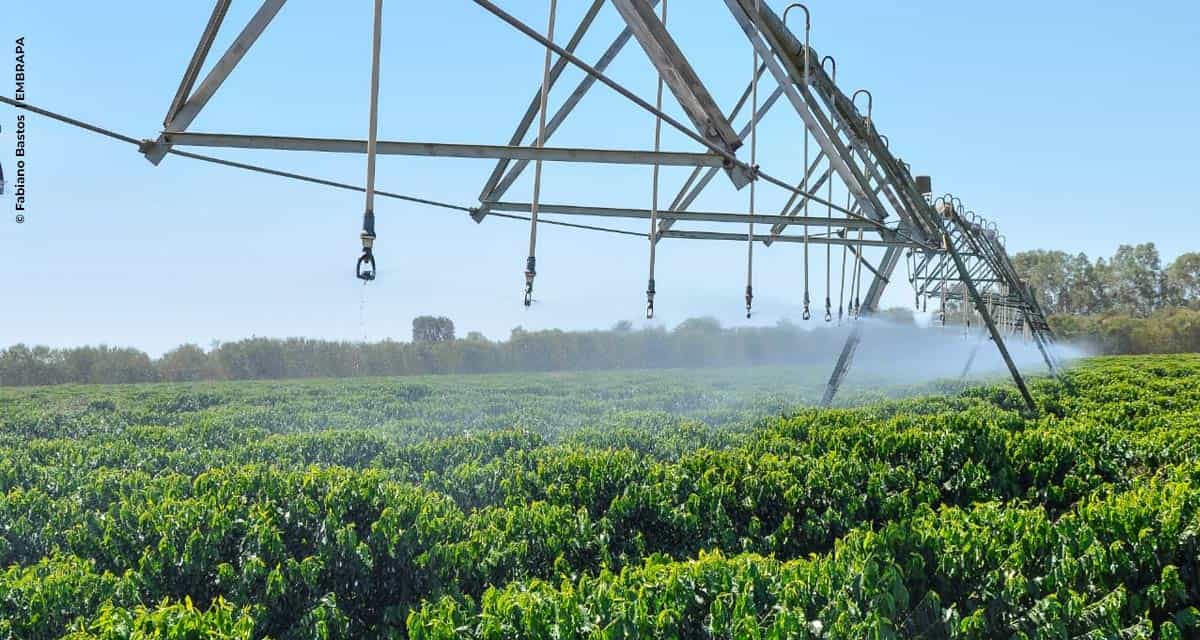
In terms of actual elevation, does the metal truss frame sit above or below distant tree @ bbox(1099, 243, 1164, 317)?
below

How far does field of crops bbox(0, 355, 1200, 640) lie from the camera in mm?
4652

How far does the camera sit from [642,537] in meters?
7.64

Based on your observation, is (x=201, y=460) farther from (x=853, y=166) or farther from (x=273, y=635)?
(x=853, y=166)

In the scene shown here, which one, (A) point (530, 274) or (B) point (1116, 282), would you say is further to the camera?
(B) point (1116, 282)

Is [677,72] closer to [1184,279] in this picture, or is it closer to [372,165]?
[372,165]

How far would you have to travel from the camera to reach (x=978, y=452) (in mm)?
9758

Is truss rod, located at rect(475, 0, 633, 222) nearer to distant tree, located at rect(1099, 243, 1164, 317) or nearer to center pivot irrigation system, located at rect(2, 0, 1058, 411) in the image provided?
center pivot irrigation system, located at rect(2, 0, 1058, 411)

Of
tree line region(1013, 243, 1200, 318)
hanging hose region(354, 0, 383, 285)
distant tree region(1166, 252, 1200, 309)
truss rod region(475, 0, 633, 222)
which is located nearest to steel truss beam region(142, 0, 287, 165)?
hanging hose region(354, 0, 383, 285)

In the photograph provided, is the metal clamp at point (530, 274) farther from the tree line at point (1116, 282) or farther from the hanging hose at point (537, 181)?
the tree line at point (1116, 282)

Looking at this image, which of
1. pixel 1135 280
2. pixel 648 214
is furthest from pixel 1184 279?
pixel 648 214

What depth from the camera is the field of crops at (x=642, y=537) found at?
15.3 feet

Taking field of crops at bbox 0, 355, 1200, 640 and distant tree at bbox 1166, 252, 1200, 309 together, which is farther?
distant tree at bbox 1166, 252, 1200, 309

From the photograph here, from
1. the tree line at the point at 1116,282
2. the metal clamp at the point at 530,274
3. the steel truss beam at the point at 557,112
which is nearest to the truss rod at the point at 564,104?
the steel truss beam at the point at 557,112

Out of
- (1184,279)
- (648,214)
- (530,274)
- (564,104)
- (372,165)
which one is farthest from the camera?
(1184,279)
